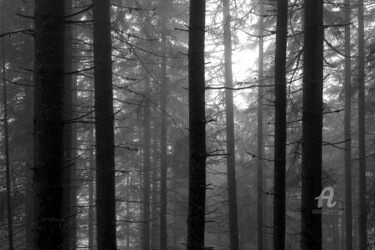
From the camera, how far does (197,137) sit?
7.22 metres

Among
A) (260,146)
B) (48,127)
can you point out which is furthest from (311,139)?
(260,146)

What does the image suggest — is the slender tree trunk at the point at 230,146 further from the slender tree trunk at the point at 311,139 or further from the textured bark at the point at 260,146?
the slender tree trunk at the point at 311,139

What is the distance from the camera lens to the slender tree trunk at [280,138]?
906 centimetres

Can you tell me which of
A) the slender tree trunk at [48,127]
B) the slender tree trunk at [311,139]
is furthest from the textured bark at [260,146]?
the slender tree trunk at [48,127]

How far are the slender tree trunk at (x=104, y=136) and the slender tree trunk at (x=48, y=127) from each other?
10.9 ft

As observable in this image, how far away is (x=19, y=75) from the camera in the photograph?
16.6m

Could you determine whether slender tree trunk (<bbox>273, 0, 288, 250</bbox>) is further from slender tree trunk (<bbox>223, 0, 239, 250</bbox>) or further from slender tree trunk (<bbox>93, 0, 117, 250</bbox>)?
slender tree trunk (<bbox>223, 0, 239, 250</bbox>)

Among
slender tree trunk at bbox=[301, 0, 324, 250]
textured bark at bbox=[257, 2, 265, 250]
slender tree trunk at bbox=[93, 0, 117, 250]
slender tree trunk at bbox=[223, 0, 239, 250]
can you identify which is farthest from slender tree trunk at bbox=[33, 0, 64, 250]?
textured bark at bbox=[257, 2, 265, 250]

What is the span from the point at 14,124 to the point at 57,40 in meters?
12.2

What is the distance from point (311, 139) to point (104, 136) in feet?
13.5

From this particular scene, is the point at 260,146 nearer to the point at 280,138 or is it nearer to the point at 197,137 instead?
the point at 280,138

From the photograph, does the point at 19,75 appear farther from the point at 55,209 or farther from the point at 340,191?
the point at 340,191

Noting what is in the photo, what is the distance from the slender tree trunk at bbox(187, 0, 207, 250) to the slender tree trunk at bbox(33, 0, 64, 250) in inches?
118

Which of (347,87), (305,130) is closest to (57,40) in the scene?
(305,130)
